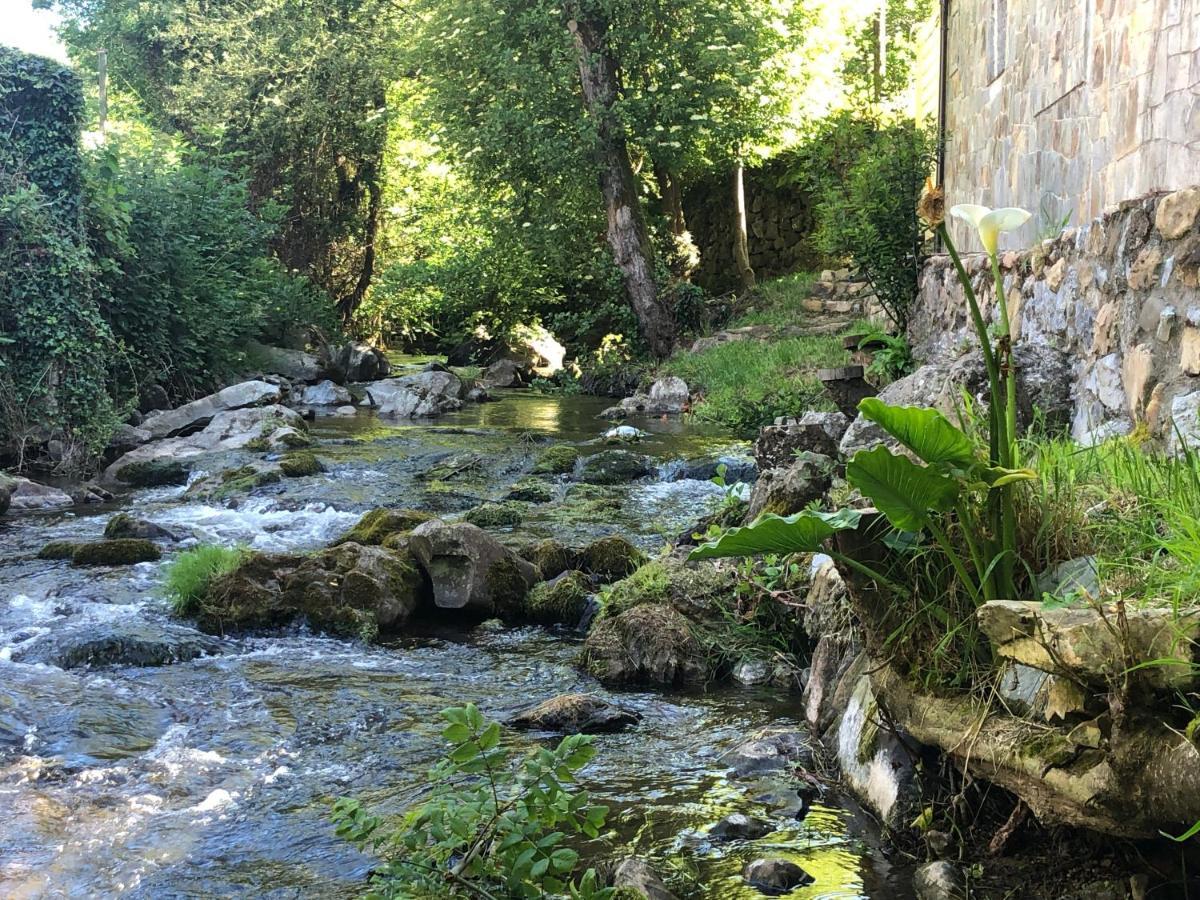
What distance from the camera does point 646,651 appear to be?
16.6ft

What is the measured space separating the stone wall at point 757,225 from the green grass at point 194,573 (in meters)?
17.6

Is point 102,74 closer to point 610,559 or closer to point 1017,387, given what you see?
point 610,559

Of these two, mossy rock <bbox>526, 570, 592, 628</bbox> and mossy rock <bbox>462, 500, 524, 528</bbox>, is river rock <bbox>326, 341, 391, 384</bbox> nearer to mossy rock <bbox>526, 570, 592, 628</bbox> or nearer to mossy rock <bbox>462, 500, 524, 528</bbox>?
mossy rock <bbox>462, 500, 524, 528</bbox>

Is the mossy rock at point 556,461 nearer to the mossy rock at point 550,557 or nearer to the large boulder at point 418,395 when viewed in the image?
the mossy rock at point 550,557

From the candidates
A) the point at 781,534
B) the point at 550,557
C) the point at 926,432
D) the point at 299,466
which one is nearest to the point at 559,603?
the point at 550,557

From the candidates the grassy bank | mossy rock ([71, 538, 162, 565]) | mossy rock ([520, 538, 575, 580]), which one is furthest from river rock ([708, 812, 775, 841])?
the grassy bank

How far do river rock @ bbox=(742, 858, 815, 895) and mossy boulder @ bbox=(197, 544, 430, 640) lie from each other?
3.28 meters

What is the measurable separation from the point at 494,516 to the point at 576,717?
12.9 ft

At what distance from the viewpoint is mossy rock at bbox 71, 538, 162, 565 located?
A: 7.22 m

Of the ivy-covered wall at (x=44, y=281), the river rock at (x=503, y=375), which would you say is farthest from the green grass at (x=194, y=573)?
the river rock at (x=503, y=375)

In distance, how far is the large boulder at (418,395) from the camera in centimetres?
1593

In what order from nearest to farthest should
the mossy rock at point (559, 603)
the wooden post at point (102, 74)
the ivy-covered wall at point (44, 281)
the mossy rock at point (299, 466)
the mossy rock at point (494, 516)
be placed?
the mossy rock at point (559, 603), the mossy rock at point (494, 516), the mossy rock at point (299, 466), the ivy-covered wall at point (44, 281), the wooden post at point (102, 74)

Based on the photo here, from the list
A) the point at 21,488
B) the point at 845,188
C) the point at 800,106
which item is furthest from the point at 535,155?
the point at 21,488

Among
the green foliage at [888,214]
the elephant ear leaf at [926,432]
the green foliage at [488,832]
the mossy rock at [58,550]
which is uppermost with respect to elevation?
the green foliage at [888,214]
